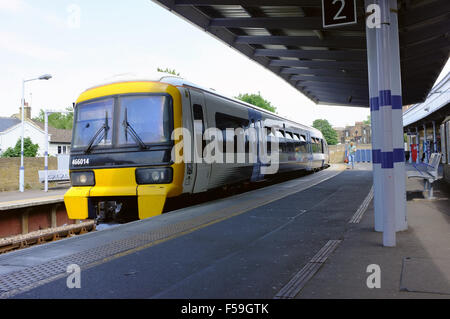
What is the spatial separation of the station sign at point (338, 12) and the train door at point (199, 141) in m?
3.31

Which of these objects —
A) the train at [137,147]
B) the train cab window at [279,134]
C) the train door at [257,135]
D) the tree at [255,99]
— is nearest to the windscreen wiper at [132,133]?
the train at [137,147]

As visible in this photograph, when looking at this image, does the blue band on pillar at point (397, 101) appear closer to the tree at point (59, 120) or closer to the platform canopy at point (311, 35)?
→ the platform canopy at point (311, 35)

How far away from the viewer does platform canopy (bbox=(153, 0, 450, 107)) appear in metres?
8.75

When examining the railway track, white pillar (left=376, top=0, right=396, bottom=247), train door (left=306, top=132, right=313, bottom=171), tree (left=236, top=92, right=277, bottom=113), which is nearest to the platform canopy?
white pillar (left=376, top=0, right=396, bottom=247)

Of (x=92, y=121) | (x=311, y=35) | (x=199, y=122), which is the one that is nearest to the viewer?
(x=92, y=121)

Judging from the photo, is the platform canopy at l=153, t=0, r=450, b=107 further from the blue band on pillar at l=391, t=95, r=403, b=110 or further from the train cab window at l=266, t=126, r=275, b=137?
the train cab window at l=266, t=126, r=275, b=137

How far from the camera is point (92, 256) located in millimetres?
4562

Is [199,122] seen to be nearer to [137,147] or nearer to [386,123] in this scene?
[137,147]

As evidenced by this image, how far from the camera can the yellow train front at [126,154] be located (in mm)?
7273

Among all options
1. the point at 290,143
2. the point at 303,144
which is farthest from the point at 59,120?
the point at 290,143

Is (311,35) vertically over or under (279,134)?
over

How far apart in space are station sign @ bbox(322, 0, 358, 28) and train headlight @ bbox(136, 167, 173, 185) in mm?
3661

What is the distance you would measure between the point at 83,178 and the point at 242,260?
4745 mm
